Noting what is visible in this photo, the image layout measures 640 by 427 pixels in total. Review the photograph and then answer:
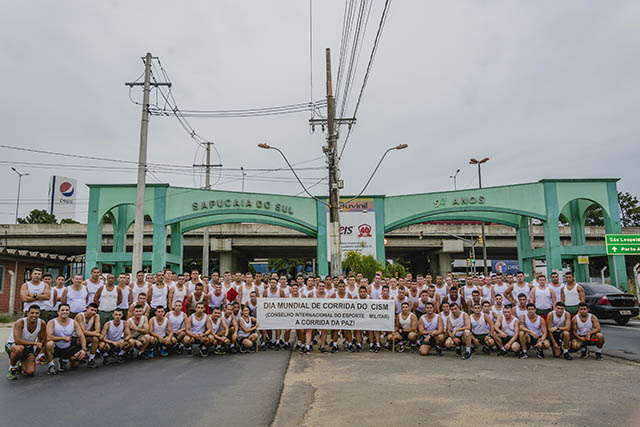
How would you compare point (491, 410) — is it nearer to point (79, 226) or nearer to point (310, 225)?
point (310, 225)

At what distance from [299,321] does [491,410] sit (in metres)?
5.82

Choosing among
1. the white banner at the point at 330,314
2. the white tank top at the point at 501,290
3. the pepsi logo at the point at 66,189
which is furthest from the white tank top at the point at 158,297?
the pepsi logo at the point at 66,189

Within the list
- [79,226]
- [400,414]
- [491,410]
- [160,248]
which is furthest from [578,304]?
[79,226]

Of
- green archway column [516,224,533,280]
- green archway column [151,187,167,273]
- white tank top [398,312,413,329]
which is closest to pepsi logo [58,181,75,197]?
green archway column [151,187,167,273]

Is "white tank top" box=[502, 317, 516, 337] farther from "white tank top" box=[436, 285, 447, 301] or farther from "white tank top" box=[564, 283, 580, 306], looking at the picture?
"white tank top" box=[436, 285, 447, 301]

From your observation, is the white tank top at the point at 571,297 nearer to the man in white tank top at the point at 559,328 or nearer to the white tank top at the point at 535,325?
the man in white tank top at the point at 559,328

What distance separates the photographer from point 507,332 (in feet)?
34.1

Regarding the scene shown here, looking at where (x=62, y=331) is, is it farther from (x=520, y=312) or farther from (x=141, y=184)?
(x=141, y=184)

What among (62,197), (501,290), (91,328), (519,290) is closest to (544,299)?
(519,290)

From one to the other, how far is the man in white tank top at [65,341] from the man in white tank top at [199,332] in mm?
2061

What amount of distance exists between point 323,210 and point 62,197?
157 feet

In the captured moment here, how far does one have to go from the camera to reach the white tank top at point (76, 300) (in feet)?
33.0

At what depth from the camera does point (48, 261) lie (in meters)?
29.8

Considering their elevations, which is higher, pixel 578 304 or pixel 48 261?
pixel 48 261
